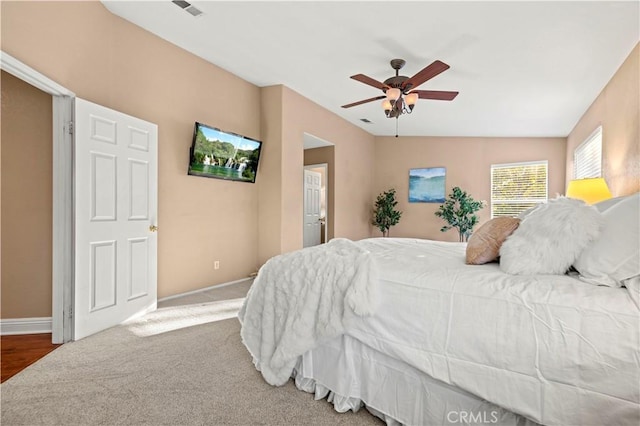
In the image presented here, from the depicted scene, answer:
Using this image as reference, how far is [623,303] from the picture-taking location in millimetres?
1144

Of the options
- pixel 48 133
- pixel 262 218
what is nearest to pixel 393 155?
pixel 262 218

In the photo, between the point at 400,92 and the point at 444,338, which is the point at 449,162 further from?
the point at 444,338

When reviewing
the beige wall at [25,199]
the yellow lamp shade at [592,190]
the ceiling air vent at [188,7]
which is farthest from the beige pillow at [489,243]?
the beige wall at [25,199]

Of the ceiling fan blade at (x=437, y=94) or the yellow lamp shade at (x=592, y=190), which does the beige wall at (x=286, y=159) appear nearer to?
the ceiling fan blade at (x=437, y=94)

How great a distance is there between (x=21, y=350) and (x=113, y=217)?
3.80 feet

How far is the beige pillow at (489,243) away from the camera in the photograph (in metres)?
1.71

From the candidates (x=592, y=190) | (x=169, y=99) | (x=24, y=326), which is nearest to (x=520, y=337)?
(x=592, y=190)

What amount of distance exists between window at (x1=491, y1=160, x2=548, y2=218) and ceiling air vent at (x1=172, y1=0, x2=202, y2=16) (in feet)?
20.9

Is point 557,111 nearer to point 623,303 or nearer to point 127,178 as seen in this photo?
point 623,303

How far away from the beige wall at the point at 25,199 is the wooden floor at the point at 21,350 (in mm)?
219

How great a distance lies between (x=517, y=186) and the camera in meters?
6.88

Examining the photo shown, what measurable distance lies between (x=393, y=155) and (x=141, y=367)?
21.8ft

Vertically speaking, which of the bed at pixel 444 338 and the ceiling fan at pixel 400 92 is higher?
the ceiling fan at pixel 400 92

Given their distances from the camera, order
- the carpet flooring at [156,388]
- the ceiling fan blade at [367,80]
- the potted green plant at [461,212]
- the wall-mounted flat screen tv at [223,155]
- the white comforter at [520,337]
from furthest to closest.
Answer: the potted green plant at [461,212]
the wall-mounted flat screen tv at [223,155]
the ceiling fan blade at [367,80]
the carpet flooring at [156,388]
the white comforter at [520,337]
